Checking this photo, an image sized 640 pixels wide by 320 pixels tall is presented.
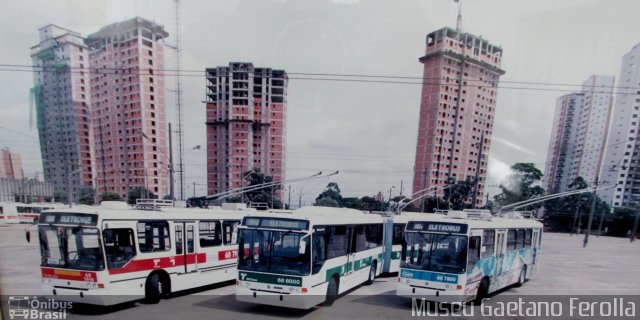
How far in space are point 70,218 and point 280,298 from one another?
4.70 meters

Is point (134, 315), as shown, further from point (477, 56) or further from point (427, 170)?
point (427, 170)

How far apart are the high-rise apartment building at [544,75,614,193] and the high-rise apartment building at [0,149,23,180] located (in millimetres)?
30631

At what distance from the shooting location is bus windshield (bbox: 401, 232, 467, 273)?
7.17m

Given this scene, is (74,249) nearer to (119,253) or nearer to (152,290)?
(119,253)

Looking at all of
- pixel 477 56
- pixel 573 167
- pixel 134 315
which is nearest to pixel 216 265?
pixel 134 315

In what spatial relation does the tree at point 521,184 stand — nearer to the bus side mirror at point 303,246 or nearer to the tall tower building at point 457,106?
the tall tower building at point 457,106

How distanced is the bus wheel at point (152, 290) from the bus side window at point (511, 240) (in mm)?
9688

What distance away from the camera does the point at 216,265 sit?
29.5 feet

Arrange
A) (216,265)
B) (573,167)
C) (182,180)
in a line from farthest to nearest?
(182,180)
(573,167)
(216,265)

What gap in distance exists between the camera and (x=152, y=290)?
728cm

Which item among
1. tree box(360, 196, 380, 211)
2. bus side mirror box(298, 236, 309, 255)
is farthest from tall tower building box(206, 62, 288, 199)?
tree box(360, 196, 380, 211)

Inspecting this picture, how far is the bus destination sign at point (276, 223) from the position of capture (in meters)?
6.84

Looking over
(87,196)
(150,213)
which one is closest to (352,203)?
(87,196)

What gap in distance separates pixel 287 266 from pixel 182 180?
54.9 ft
